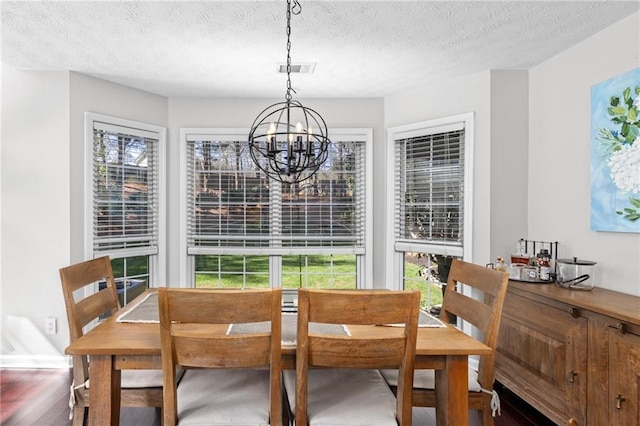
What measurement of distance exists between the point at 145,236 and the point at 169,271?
427 mm

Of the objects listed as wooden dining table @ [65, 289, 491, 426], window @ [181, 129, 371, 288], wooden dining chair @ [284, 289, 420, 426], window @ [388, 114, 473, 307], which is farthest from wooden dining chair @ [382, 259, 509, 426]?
window @ [181, 129, 371, 288]

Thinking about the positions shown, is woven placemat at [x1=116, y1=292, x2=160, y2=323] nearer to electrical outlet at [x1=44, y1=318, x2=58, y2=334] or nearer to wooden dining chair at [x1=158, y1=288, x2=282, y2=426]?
wooden dining chair at [x1=158, y1=288, x2=282, y2=426]

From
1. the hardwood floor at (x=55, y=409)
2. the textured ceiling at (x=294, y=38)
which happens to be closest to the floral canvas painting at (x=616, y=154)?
the textured ceiling at (x=294, y=38)

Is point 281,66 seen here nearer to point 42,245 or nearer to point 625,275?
point 42,245

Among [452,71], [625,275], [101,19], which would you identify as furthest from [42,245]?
[625,275]

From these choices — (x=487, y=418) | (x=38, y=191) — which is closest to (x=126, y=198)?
(x=38, y=191)

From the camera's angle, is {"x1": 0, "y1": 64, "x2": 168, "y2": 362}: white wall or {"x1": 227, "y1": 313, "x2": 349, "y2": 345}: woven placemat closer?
{"x1": 227, "y1": 313, "x2": 349, "y2": 345}: woven placemat

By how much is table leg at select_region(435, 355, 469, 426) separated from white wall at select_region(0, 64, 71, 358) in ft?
10.1

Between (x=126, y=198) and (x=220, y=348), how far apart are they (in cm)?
264

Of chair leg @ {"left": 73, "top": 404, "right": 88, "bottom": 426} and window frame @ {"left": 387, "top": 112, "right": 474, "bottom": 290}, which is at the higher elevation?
window frame @ {"left": 387, "top": 112, "right": 474, "bottom": 290}

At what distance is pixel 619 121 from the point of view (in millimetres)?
2295

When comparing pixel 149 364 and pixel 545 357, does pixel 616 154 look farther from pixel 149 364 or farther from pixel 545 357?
pixel 149 364

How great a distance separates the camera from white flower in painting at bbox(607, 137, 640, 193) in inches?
86.0

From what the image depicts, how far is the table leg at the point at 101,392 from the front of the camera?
5.17 feet
